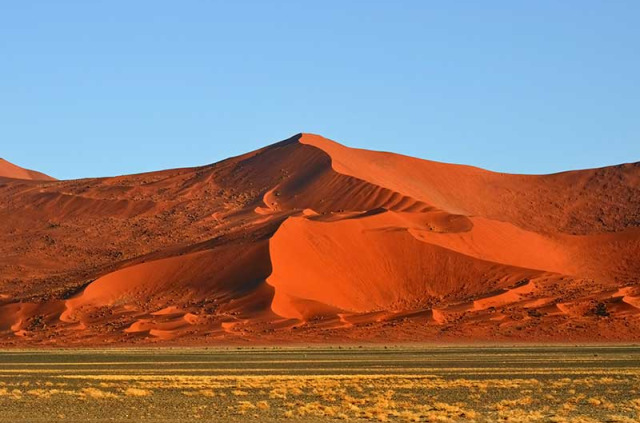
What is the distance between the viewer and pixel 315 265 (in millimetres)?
91750

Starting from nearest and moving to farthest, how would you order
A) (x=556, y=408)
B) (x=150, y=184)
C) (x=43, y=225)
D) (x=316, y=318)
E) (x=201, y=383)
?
(x=556, y=408) < (x=201, y=383) < (x=316, y=318) < (x=43, y=225) < (x=150, y=184)

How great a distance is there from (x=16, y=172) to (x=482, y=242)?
308ft

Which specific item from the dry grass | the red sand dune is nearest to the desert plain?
the dry grass

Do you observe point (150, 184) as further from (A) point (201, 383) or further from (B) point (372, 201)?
(A) point (201, 383)

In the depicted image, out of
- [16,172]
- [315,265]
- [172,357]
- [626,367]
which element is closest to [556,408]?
[626,367]

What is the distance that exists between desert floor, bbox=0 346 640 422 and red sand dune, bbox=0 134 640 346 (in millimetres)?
18801

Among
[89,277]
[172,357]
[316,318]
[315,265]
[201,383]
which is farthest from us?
[89,277]

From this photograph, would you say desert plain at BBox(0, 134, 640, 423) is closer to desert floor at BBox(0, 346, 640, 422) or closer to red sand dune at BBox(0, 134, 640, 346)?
desert floor at BBox(0, 346, 640, 422)

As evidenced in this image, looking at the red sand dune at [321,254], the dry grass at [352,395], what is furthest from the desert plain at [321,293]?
the red sand dune at [321,254]

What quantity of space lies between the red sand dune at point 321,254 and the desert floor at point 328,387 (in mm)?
18801

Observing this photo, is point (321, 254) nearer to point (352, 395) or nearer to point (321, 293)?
point (321, 293)

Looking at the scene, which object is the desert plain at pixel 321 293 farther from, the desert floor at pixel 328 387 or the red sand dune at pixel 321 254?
the red sand dune at pixel 321 254

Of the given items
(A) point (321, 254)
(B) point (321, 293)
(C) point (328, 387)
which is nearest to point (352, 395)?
(C) point (328, 387)

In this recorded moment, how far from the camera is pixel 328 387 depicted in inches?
1462
